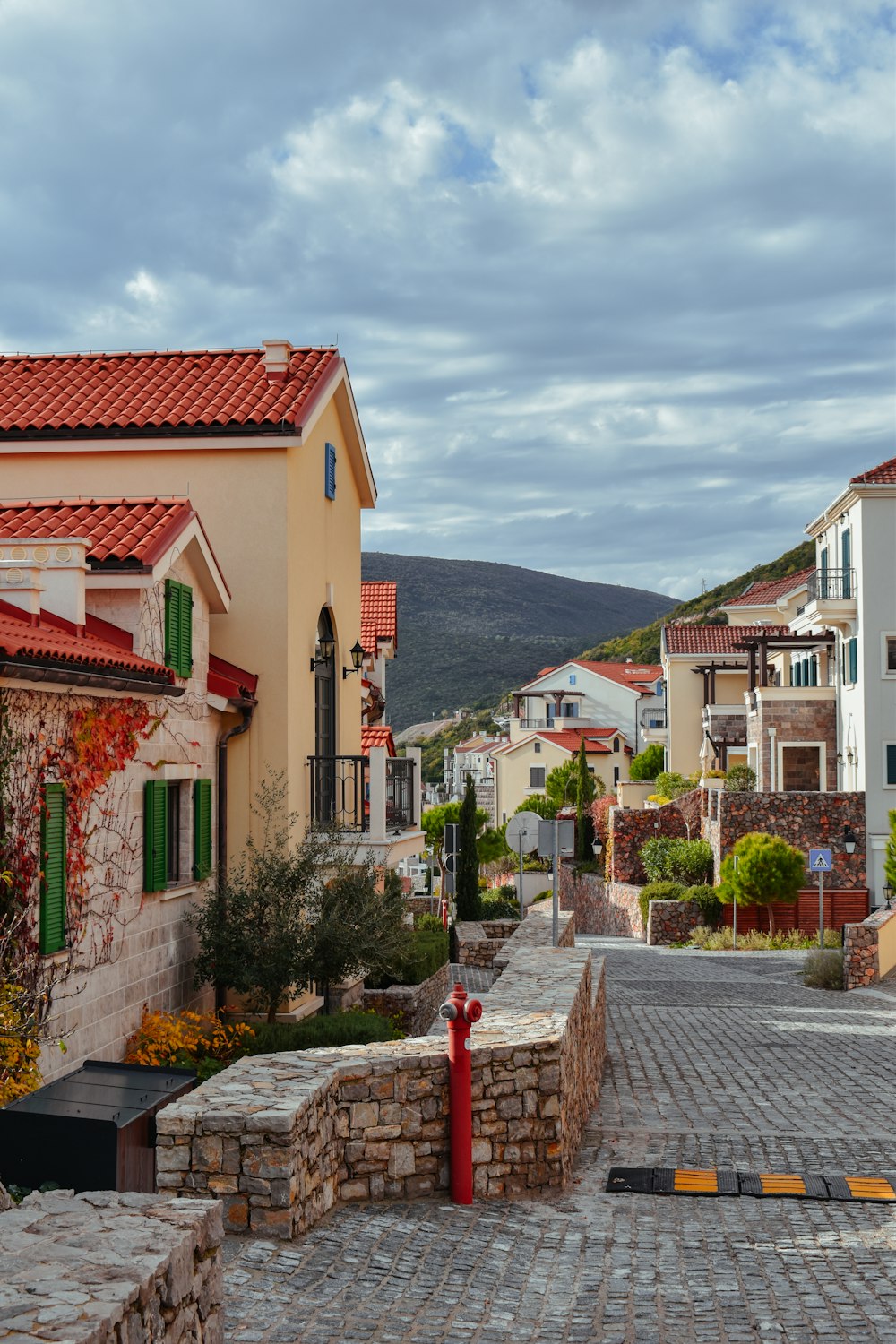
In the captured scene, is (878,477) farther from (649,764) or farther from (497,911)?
(649,764)

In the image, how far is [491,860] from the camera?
227 ft

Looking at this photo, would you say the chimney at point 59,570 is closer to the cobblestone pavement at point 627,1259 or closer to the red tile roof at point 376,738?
the cobblestone pavement at point 627,1259

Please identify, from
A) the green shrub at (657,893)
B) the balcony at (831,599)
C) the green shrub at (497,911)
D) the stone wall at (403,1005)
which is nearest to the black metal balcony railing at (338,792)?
the stone wall at (403,1005)

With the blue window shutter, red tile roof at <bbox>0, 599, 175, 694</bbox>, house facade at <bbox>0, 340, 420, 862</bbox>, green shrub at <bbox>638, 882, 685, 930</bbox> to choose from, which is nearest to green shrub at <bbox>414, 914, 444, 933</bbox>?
house facade at <bbox>0, 340, 420, 862</bbox>

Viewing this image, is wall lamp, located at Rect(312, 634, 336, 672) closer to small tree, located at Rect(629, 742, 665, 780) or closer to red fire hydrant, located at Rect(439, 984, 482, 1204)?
red fire hydrant, located at Rect(439, 984, 482, 1204)

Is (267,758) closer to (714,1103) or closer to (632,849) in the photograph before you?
(714,1103)

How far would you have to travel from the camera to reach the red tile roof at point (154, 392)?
17125 millimetres

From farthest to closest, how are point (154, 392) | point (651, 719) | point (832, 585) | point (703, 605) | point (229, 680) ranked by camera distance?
point (703, 605)
point (651, 719)
point (832, 585)
point (154, 392)
point (229, 680)

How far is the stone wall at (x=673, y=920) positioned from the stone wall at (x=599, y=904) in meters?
3.72

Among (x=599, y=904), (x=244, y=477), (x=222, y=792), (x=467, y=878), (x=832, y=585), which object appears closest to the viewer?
(x=222, y=792)

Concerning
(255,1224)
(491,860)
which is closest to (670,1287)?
(255,1224)

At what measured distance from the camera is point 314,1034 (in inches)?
549

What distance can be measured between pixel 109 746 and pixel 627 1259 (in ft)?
21.7

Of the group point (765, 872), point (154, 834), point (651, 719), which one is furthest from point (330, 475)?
point (651, 719)
